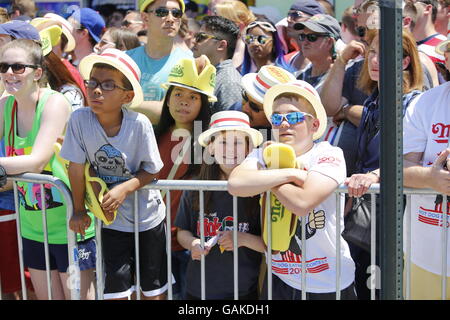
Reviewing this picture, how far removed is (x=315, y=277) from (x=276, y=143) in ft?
2.30

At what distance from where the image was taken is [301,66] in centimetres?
523

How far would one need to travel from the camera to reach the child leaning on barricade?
11.8ft

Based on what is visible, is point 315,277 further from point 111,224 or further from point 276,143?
point 111,224

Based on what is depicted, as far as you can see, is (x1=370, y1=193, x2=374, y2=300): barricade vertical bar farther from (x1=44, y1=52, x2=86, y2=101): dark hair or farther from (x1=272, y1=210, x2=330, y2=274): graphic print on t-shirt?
(x1=44, y1=52, x2=86, y2=101): dark hair

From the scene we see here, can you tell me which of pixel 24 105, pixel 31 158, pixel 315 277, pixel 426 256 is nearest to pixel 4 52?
pixel 24 105

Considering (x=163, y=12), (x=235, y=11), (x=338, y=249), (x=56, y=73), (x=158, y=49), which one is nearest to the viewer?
(x=338, y=249)

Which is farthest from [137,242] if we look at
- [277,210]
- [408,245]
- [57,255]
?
[408,245]

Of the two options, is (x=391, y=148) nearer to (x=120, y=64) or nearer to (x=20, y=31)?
(x=120, y=64)

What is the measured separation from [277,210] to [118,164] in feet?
2.77

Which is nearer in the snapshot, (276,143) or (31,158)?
(276,143)

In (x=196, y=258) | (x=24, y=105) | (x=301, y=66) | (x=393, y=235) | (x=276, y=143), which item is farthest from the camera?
(x=301, y=66)

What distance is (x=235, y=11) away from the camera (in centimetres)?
595

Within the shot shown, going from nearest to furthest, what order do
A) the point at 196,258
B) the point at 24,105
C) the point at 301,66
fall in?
the point at 196,258 → the point at 24,105 → the point at 301,66

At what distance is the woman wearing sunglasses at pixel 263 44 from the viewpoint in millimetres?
5227
